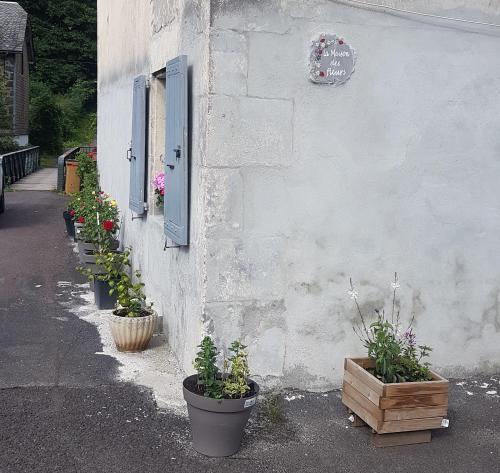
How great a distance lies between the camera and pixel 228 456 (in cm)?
462

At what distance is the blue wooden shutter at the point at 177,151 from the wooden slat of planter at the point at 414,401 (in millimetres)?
1952

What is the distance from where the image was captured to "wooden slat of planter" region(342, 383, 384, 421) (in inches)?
187

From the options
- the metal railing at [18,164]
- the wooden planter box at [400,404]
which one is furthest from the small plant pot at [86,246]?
the metal railing at [18,164]

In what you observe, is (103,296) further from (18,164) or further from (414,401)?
(18,164)

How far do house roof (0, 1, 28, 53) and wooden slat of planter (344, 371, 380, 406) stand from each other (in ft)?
100

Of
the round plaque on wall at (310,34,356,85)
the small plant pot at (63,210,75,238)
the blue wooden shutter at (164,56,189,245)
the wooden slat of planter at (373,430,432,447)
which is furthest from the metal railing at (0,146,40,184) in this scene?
the wooden slat of planter at (373,430,432,447)

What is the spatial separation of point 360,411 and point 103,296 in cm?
368

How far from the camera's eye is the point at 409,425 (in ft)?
15.8

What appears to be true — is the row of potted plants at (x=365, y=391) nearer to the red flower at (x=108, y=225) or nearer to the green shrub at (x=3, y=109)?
the red flower at (x=108, y=225)

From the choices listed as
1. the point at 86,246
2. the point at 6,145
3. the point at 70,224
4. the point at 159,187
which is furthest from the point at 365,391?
the point at 6,145

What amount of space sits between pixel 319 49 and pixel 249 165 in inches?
37.7

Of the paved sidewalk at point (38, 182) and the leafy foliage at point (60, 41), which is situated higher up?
the leafy foliage at point (60, 41)

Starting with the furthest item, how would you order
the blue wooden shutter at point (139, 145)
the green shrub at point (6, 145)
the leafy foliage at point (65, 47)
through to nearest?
the leafy foliage at point (65, 47) → the green shrub at point (6, 145) → the blue wooden shutter at point (139, 145)

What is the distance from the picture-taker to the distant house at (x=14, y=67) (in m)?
32.2
